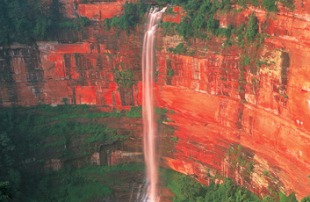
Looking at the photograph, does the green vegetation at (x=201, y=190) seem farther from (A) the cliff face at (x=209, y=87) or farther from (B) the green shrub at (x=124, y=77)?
(B) the green shrub at (x=124, y=77)

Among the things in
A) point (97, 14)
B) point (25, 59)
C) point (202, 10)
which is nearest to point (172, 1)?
point (202, 10)

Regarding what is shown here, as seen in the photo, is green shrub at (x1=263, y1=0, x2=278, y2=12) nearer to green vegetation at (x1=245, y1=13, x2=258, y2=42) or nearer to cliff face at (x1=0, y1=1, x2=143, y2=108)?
green vegetation at (x1=245, y1=13, x2=258, y2=42)

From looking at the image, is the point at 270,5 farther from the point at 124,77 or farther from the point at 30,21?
the point at 30,21

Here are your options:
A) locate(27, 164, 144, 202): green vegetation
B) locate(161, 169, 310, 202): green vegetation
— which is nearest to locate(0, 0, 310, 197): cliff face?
locate(161, 169, 310, 202): green vegetation

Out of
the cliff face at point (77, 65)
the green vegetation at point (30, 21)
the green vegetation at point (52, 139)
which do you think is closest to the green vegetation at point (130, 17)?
the cliff face at point (77, 65)

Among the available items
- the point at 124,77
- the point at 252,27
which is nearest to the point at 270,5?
the point at 252,27

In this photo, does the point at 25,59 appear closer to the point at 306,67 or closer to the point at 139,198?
the point at 139,198

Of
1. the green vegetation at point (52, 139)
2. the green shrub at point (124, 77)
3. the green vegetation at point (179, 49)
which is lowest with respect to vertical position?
the green vegetation at point (52, 139)
